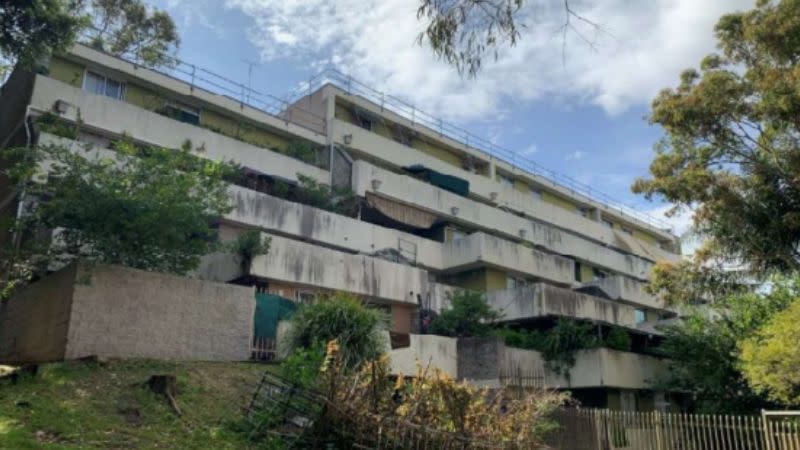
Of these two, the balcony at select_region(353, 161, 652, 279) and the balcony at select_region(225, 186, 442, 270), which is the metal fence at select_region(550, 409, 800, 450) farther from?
the balcony at select_region(353, 161, 652, 279)

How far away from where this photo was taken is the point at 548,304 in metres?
27.1

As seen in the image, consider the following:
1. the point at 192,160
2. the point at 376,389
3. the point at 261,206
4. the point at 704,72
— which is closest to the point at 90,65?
the point at 261,206

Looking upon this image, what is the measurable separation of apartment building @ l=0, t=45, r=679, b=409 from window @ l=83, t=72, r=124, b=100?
4 cm

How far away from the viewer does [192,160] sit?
1762cm

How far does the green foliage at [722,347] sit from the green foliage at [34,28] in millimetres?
21124

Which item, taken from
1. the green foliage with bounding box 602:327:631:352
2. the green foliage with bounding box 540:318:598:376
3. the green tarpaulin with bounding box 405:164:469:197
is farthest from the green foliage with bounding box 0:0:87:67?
the green foliage with bounding box 602:327:631:352

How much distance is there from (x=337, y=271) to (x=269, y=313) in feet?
18.7

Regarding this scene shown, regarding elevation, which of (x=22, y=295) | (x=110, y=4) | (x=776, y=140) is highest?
(x=110, y=4)

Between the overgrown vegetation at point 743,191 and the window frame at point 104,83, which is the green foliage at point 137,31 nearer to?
the window frame at point 104,83

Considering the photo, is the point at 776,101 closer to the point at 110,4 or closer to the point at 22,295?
the point at 22,295

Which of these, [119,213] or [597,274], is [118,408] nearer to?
[119,213]

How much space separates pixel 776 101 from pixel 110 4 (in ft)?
89.6

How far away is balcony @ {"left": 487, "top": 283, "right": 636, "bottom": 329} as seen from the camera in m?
27.1

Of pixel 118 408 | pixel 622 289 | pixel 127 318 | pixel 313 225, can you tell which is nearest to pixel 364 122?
pixel 313 225
